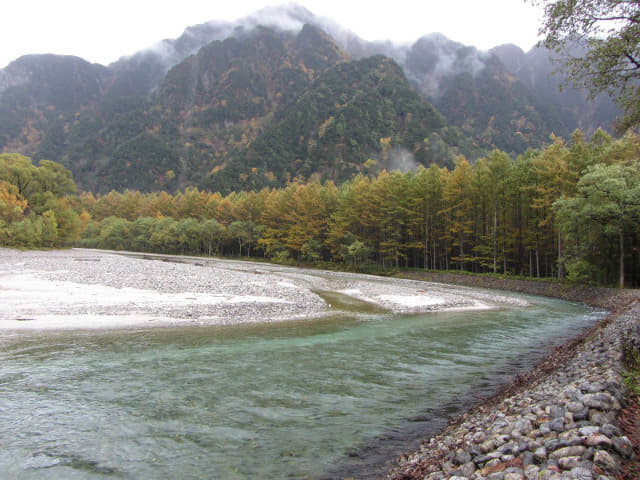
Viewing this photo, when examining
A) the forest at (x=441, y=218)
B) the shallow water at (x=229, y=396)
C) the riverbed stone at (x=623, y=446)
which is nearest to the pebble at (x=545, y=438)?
the riverbed stone at (x=623, y=446)

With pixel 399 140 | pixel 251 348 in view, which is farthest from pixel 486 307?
pixel 399 140

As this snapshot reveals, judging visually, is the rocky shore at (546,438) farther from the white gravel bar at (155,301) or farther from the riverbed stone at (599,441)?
the white gravel bar at (155,301)

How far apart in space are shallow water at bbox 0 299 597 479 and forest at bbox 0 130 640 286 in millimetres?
20216

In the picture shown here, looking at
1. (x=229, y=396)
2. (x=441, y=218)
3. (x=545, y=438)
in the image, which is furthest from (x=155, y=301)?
(x=441, y=218)

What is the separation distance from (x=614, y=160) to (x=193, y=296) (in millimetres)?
37281

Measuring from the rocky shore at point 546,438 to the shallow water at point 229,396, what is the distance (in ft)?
3.50

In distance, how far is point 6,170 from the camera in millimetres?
53875

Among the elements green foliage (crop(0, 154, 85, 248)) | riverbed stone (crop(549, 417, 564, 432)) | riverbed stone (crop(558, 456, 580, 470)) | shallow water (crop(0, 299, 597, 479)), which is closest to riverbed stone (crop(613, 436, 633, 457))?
riverbed stone (crop(558, 456, 580, 470))

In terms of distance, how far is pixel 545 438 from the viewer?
463 cm

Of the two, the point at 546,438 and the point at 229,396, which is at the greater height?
the point at 546,438

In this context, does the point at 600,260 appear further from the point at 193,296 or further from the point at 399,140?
the point at 399,140

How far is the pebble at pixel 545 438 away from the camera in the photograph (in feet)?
12.2

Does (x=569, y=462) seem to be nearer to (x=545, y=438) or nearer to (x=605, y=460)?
A: (x=605, y=460)

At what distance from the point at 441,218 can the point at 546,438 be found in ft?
162
